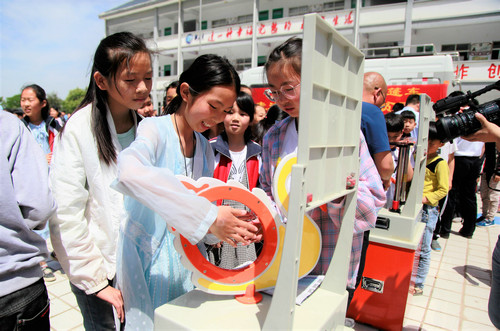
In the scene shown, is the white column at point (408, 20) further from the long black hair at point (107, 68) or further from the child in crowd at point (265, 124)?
the long black hair at point (107, 68)

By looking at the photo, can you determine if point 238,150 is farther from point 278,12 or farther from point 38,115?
point 278,12

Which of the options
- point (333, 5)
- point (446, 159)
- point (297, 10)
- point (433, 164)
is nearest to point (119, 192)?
point (433, 164)

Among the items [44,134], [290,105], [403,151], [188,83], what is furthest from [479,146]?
[44,134]

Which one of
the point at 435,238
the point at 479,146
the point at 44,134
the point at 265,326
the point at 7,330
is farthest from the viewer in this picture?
the point at 479,146

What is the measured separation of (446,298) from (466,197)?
7.65ft

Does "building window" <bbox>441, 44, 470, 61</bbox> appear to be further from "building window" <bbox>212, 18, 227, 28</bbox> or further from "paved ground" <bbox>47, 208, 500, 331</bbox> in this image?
"paved ground" <bbox>47, 208, 500, 331</bbox>

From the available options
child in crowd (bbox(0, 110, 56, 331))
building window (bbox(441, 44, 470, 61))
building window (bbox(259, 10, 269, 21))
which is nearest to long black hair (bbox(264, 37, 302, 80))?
child in crowd (bbox(0, 110, 56, 331))

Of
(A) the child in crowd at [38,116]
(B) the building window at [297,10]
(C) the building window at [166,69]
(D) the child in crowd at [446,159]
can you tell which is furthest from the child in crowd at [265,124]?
(C) the building window at [166,69]

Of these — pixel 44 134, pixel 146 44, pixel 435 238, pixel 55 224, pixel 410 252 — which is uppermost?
pixel 146 44

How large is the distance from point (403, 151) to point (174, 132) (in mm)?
1591

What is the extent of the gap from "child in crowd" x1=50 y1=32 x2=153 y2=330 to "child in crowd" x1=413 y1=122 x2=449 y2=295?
2615mm

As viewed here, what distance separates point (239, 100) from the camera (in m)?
2.43

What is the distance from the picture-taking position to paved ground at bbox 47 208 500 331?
251 cm

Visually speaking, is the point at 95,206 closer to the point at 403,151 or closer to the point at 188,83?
the point at 188,83
